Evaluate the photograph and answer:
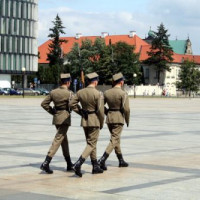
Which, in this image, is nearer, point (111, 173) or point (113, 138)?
point (111, 173)

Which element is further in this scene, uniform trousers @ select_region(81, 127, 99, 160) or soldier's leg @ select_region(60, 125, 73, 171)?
soldier's leg @ select_region(60, 125, 73, 171)

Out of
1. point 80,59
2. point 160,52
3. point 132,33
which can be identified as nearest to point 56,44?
point 80,59

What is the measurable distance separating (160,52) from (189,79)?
426 inches

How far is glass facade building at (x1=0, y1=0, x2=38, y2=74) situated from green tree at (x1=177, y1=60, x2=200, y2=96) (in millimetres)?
40659

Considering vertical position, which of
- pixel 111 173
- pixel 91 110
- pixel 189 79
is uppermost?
pixel 189 79

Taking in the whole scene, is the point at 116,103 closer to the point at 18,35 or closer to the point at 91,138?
the point at 91,138

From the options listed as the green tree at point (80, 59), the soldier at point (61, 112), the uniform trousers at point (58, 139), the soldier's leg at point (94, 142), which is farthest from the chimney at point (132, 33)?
the soldier's leg at point (94, 142)

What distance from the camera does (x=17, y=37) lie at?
378ft

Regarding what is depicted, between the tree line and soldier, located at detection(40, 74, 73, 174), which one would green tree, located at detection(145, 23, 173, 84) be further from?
soldier, located at detection(40, 74, 73, 174)

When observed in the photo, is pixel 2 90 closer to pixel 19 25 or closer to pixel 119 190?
pixel 19 25

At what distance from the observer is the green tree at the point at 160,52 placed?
497 ft

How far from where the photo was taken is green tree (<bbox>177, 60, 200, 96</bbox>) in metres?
146

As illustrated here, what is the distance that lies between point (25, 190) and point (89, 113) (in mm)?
2284

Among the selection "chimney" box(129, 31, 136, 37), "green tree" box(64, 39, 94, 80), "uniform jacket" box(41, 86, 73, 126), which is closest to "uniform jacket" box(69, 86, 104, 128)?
"uniform jacket" box(41, 86, 73, 126)
